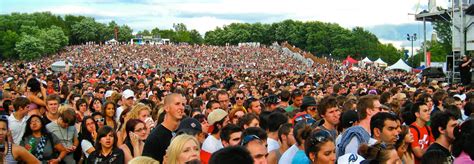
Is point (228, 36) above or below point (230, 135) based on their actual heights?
above

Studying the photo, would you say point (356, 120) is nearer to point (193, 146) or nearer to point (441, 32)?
point (193, 146)

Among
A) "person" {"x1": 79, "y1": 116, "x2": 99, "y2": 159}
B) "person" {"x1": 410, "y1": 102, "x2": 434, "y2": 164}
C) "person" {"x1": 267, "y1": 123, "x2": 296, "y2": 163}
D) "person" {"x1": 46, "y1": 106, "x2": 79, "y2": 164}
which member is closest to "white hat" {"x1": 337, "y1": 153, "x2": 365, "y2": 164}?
"person" {"x1": 267, "y1": 123, "x2": 296, "y2": 163}

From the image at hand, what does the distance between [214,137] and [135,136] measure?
0.95 metres

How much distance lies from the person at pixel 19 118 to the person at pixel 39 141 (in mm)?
369

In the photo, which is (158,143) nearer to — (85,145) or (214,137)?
(214,137)

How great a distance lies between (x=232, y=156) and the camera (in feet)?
12.2

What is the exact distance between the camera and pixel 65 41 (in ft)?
390

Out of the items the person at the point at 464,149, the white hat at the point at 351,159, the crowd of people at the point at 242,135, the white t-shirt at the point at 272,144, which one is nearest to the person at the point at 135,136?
the crowd of people at the point at 242,135

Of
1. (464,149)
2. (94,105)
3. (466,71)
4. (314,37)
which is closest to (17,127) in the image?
(94,105)

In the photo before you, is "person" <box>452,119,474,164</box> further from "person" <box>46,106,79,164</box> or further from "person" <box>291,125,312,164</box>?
"person" <box>46,106,79,164</box>

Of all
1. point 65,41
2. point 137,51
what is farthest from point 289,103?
point 65,41

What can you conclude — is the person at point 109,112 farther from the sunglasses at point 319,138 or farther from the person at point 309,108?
the sunglasses at point 319,138

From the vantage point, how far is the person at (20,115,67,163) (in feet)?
25.3

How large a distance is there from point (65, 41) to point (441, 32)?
71.4 meters
